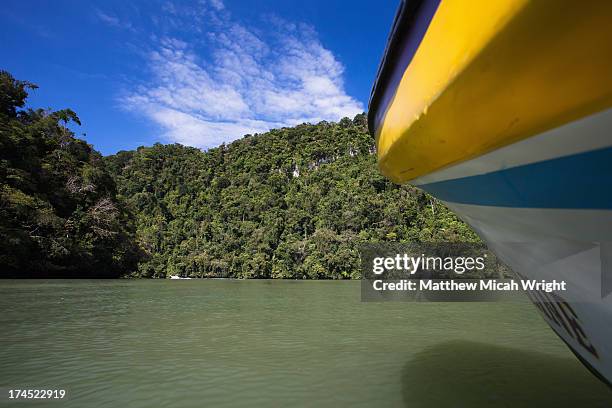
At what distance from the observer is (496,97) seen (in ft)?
2.97

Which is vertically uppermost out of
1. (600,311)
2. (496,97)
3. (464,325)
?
(496,97)

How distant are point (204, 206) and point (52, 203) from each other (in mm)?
48896

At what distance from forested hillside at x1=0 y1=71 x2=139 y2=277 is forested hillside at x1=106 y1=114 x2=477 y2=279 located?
5969mm

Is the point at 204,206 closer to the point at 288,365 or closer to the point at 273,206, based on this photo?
the point at 273,206

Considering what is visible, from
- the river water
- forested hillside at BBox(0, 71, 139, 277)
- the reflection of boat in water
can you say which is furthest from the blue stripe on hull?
forested hillside at BBox(0, 71, 139, 277)

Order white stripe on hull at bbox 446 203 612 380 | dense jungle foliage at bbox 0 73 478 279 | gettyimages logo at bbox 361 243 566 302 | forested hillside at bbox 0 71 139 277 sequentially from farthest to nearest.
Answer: dense jungle foliage at bbox 0 73 478 279
forested hillside at bbox 0 71 139 277
gettyimages logo at bbox 361 243 566 302
white stripe on hull at bbox 446 203 612 380

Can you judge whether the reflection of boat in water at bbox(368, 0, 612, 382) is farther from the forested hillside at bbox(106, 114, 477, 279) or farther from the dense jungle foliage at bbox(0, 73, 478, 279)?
the forested hillside at bbox(106, 114, 477, 279)

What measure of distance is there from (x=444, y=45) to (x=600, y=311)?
1.20m

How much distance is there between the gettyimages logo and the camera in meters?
20.1

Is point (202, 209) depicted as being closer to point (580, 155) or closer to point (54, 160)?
point (54, 160)

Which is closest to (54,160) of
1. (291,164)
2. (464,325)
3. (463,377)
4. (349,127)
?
(464,325)

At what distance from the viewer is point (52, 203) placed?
26781 mm

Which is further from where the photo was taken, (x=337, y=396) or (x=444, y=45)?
(x=337, y=396)

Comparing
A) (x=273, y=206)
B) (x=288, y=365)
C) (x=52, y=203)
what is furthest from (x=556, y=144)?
(x=273, y=206)
